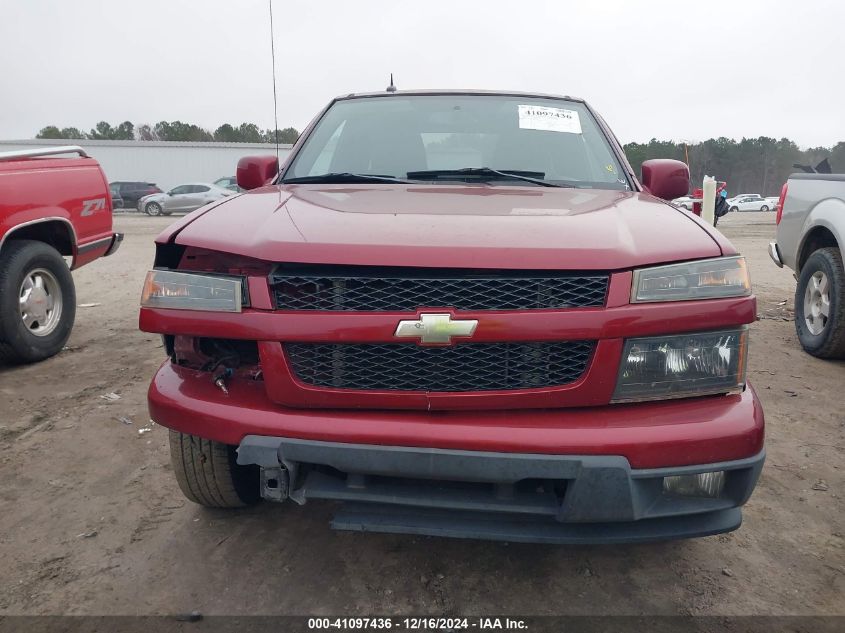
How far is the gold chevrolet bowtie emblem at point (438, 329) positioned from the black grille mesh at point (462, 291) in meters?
0.05

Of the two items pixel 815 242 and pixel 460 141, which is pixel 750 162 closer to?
pixel 815 242

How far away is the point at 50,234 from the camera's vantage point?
15.5 feet

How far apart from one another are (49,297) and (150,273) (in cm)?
338

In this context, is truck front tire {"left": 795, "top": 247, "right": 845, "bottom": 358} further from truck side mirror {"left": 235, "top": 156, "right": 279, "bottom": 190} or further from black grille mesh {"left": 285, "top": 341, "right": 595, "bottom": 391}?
truck side mirror {"left": 235, "top": 156, "right": 279, "bottom": 190}

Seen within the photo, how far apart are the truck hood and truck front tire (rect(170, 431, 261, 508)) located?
0.70 metres

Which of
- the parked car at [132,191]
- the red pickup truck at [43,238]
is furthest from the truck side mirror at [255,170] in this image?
the parked car at [132,191]

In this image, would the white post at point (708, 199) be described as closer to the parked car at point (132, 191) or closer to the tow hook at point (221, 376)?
the tow hook at point (221, 376)

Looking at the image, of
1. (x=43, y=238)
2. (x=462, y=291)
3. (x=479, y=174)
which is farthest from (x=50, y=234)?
(x=462, y=291)

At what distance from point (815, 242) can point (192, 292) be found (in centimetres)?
484

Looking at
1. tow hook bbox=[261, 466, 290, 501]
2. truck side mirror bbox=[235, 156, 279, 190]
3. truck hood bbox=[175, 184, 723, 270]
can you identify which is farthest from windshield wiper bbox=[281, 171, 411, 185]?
tow hook bbox=[261, 466, 290, 501]

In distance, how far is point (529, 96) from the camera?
10.5 ft

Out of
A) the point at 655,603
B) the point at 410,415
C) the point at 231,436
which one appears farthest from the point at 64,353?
the point at 655,603

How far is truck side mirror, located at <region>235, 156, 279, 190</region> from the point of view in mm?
3035

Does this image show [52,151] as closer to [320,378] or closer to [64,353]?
A: [64,353]
